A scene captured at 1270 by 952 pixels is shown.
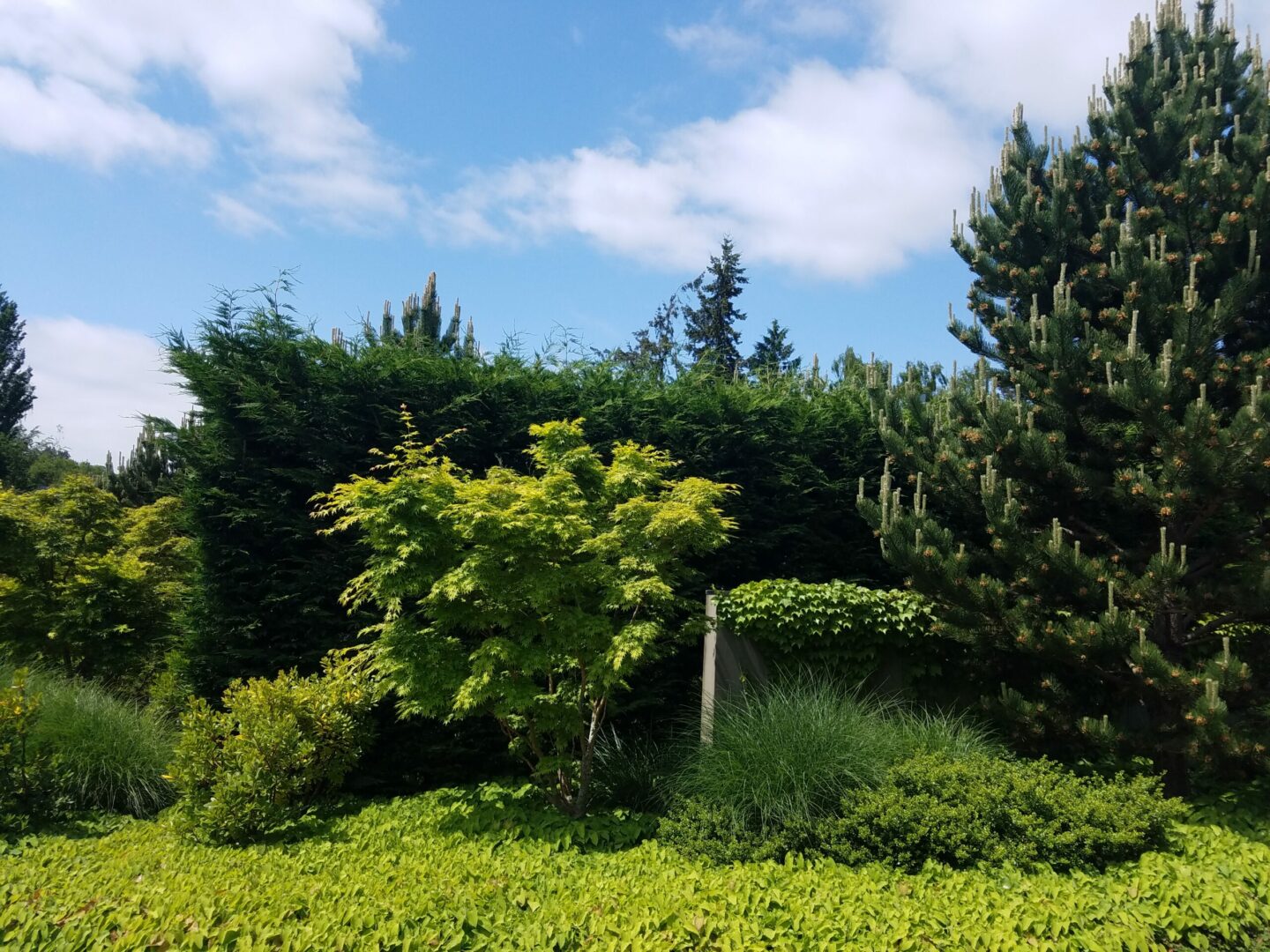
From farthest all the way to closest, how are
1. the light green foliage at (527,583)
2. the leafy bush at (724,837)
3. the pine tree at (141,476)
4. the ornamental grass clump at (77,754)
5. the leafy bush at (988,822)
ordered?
the pine tree at (141,476) → the ornamental grass clump at (77,754) → the light green foliage at (527,583) → the leafy bush at (724,837) → the leafy bush at (988,822)

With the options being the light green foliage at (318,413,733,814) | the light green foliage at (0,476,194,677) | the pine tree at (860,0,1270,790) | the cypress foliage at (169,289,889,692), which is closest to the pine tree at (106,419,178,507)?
the light green foliage at (0,476,194,677)

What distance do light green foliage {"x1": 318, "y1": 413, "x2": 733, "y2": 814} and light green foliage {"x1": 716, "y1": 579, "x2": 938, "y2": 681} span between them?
1.22m

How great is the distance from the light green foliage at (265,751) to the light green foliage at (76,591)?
12.0 ft

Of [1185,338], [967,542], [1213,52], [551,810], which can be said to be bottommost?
[551,810]

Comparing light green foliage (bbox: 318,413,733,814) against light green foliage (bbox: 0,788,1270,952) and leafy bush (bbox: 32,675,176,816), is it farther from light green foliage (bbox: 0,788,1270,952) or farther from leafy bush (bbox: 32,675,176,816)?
leafy bush (bbox: 32,675,176,816)

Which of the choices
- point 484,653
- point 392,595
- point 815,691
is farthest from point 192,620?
point 815,691

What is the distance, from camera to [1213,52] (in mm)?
7430

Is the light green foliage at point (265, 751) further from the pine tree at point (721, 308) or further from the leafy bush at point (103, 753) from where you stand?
the pine tree at point (721, 308)

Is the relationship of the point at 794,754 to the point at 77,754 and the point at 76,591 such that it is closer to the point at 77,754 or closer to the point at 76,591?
the point at 77,754

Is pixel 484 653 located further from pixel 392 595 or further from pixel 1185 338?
pixel 1185 338

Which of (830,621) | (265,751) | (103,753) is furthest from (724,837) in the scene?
(103,753)

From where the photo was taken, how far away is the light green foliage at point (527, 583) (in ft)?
20.2

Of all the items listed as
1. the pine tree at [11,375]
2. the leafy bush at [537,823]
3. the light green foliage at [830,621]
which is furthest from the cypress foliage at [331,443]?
the pine tree at [11,375]

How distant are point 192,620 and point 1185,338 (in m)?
8.78
